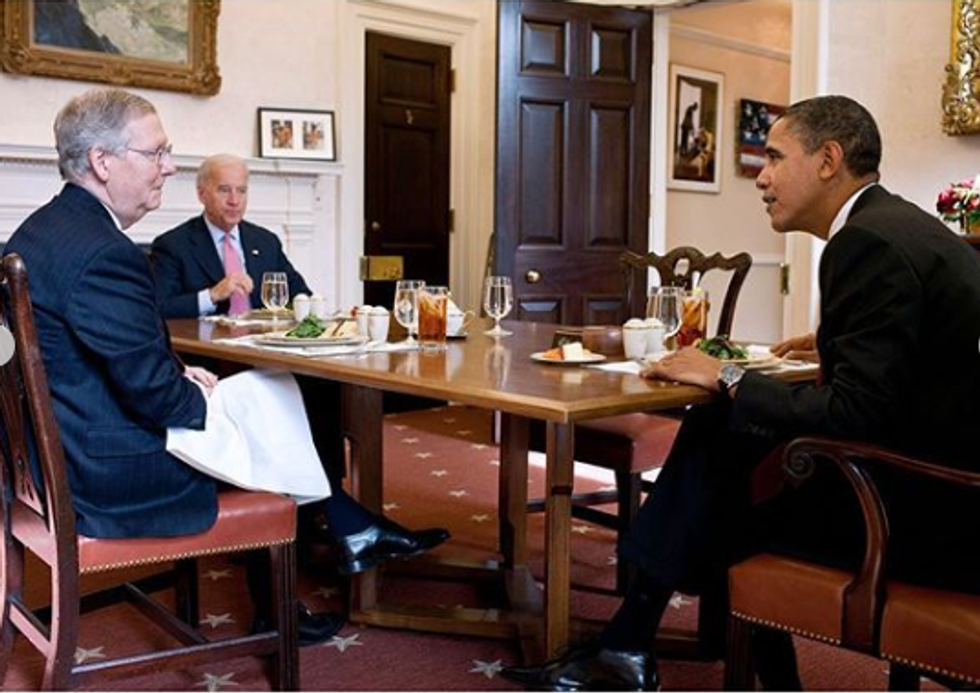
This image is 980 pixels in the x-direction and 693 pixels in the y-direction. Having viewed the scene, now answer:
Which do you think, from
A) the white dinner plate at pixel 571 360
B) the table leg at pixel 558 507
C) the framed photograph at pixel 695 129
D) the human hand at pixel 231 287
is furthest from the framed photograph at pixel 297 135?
the table leg at pixel 558 507

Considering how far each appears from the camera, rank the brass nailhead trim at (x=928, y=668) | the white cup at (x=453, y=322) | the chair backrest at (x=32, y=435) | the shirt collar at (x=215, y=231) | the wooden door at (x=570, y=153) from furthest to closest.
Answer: the wooden door at (x=570, y=153)
the shirt collar at (x=215, y=231)
the white cup at (x=453, y=322)
the chair backrest at (x=32, y=435)
the brass nailhead trim at (x=928, y=668)

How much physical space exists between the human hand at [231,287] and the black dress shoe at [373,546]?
0.95 metres

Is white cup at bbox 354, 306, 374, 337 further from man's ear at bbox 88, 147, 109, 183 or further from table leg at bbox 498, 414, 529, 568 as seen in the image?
man's ear at bbox 88, 147, 109, 183

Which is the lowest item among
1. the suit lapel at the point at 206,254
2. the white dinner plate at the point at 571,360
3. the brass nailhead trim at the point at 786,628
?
the brass nailhead trim at the point at 786,628

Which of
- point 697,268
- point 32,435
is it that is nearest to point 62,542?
point 32,435

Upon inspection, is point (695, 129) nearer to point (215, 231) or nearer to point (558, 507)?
point (215, 231)

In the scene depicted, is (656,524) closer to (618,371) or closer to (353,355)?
(618,371)

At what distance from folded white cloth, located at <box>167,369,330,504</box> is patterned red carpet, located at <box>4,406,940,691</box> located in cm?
48

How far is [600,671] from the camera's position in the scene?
2.03m

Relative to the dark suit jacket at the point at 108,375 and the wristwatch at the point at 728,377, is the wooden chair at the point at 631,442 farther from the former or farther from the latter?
the dark suit jacket at the point at 108,375

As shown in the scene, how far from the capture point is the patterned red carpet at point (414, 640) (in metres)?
2.31

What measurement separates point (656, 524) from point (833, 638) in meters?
0.42

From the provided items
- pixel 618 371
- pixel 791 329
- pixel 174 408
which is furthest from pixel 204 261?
pixel 791 329

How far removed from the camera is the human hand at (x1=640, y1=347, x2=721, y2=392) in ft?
6.10
